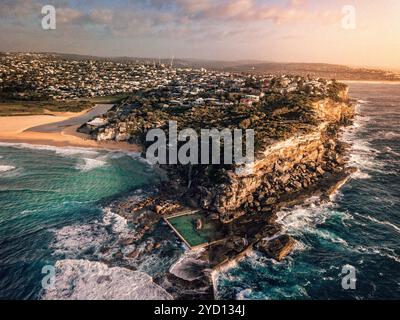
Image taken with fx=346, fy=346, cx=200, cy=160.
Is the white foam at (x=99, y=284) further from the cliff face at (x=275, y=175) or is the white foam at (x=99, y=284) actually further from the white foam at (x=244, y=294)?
the cliff face at (x=275, y=175)

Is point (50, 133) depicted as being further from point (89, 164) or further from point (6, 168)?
point (89, 164)

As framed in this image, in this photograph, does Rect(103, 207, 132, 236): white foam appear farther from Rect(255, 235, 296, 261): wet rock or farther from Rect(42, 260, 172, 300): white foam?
Rect(255, 235, 296, 261): wet rock

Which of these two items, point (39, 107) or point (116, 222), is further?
point (39, 107)

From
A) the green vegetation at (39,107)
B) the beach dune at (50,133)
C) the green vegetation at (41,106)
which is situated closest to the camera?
the beach dune at (50,133)

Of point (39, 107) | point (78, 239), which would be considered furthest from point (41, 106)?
point (78, 239)

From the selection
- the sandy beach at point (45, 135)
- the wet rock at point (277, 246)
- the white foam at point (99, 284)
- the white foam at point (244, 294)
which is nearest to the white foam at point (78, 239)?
the white foam at point (99, 284)

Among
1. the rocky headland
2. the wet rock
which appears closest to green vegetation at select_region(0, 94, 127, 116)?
the rocky headland
